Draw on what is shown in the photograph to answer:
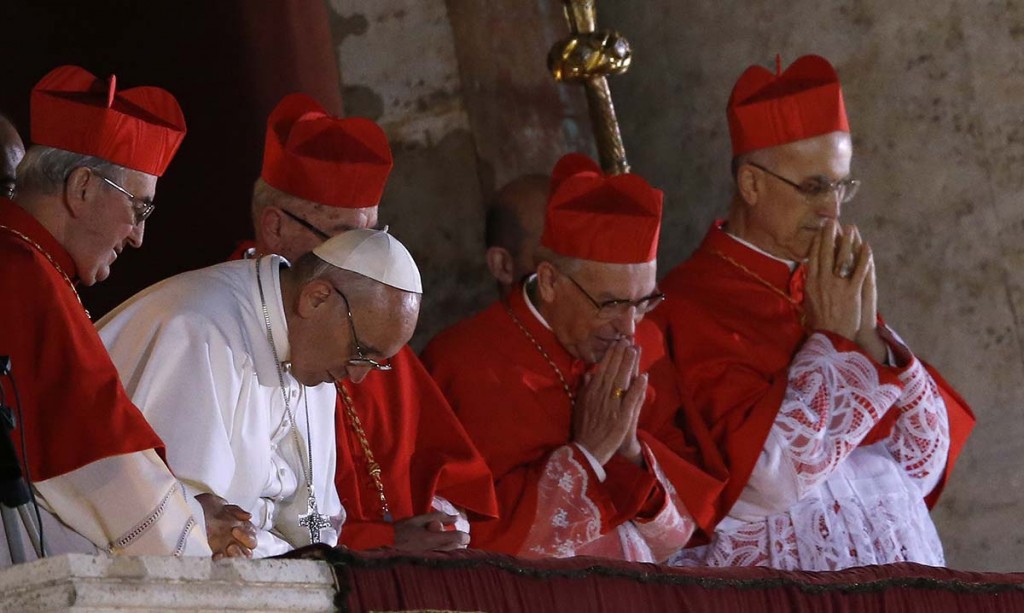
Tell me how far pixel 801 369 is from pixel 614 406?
651 millimetres

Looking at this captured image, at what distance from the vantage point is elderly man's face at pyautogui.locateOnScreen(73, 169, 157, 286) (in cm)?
407

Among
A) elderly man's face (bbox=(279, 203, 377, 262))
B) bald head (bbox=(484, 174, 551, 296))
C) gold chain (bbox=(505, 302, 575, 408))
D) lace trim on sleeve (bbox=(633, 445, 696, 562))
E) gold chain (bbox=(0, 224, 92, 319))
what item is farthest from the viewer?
bald head (bbox=(484, 174, 551, 296))

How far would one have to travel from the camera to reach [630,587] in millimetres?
3541

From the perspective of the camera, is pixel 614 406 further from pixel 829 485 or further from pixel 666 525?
pixel 829 485

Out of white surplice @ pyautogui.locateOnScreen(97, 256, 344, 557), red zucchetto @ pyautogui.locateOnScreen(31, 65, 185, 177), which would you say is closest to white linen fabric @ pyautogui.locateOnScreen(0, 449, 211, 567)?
white surplice @ pyautogui.locateOnScreen(97, 256, 344, 557)

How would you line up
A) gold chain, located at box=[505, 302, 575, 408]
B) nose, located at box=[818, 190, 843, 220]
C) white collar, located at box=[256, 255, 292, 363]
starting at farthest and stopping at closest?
1. nose, located at box=[818, 190, 843, 220]
2. gold chain, located at box=[505, 302, 575, 408]
3. white collar, located at box=[256, 255, 292, 363]

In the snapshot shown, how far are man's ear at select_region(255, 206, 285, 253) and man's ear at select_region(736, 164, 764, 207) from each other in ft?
5.24

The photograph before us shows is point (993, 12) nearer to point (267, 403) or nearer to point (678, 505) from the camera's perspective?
point (678, 505)

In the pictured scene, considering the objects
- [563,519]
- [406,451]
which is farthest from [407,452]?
[563,519]

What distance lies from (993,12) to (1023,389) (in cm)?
129

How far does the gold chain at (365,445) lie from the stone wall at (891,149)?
6.11 feet

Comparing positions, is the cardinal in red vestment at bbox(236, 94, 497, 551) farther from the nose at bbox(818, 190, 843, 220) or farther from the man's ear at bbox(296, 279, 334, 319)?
the nose at bbox(818, 190, 843, 220)

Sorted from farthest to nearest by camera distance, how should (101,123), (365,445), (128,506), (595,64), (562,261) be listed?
(595,64) < (562,261) < (365,445) < (101,123) < (128,506)

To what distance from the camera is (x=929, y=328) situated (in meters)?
6.70
